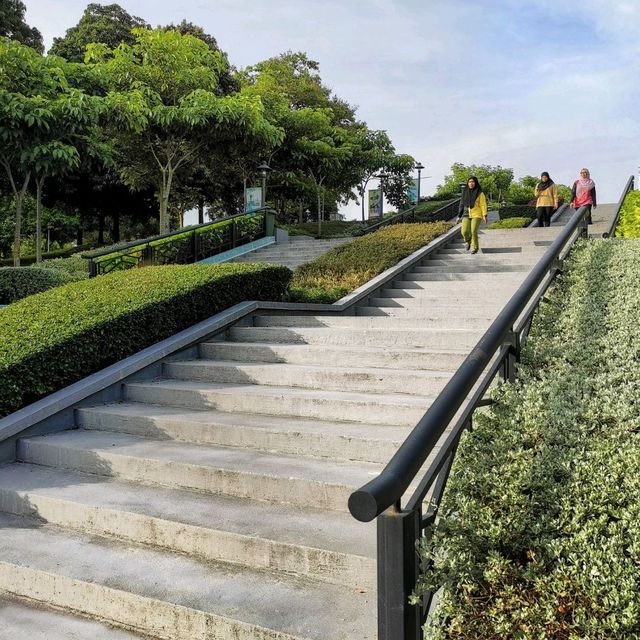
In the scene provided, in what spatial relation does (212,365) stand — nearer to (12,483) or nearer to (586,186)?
(12,483)

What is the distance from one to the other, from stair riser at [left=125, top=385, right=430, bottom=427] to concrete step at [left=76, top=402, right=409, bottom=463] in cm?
7

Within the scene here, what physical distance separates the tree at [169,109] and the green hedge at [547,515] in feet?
51.0

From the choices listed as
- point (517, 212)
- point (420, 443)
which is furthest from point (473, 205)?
point (517, 212)

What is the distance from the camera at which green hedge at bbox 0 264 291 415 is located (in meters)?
5.42

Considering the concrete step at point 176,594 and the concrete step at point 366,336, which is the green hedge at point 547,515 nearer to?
the concrete step at point 176,594

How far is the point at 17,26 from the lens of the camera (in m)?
30.2

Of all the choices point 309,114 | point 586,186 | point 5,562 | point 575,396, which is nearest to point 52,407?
point 5,562

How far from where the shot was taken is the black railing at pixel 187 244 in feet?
44.5

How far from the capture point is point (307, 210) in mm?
44031

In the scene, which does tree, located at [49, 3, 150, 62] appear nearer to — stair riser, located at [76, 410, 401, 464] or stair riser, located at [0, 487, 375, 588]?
stair riser, located at [76, 410, 401, 464]

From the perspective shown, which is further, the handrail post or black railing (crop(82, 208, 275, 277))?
black railing (crop(82, 208, 275, 277))

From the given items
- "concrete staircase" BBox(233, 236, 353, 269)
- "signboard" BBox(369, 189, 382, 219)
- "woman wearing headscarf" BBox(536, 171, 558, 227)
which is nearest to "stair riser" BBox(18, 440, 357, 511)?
"concrete staircase" BBox(233, 236, 353, 269)

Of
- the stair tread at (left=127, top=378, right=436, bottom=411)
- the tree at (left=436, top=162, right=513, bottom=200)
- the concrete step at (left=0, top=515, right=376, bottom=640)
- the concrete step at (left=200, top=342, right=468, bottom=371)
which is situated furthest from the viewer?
the tree at (left=436, top=162, right=513, bottom=200)

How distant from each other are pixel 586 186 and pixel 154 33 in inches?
538
